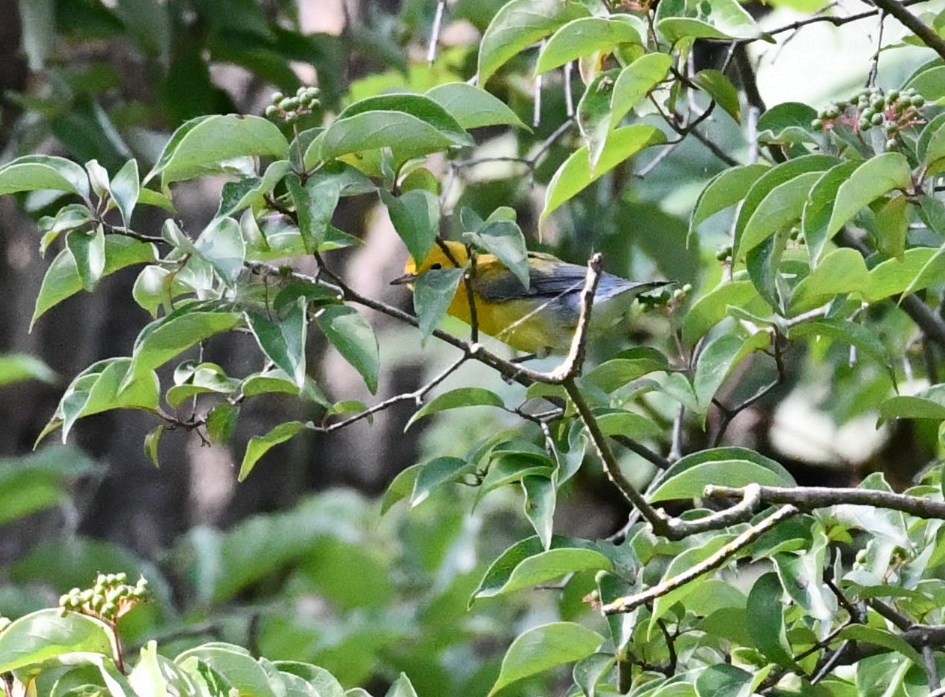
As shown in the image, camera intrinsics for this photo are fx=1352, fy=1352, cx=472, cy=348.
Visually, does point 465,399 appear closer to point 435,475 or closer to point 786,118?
point 435,475

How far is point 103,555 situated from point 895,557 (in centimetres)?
268

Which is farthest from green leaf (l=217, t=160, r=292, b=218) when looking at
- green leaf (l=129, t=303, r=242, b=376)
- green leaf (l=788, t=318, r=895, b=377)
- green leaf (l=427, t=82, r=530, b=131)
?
green leaf (l=788, t=318, r=895, b=377)

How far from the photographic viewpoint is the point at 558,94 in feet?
10.9

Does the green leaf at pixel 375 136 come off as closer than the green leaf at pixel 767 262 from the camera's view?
Yes

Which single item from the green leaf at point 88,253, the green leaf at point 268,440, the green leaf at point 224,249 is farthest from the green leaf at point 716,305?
the green leaf at point 88,253

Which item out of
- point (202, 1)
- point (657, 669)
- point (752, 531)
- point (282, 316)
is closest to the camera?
point (752, 531)

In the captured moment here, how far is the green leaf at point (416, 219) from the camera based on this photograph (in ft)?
4.73

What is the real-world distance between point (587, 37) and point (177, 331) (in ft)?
1.84

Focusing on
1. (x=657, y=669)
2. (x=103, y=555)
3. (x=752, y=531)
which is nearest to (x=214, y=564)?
(x=103, y=555)

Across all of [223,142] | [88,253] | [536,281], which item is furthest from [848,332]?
[536,281]

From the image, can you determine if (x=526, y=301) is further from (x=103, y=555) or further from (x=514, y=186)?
(x=103, y=555)

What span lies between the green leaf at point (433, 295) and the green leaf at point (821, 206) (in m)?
0.38

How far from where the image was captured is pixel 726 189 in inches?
63.2

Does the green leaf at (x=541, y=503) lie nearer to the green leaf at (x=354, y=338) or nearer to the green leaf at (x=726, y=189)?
the green leaf at (x=354, y=338)
